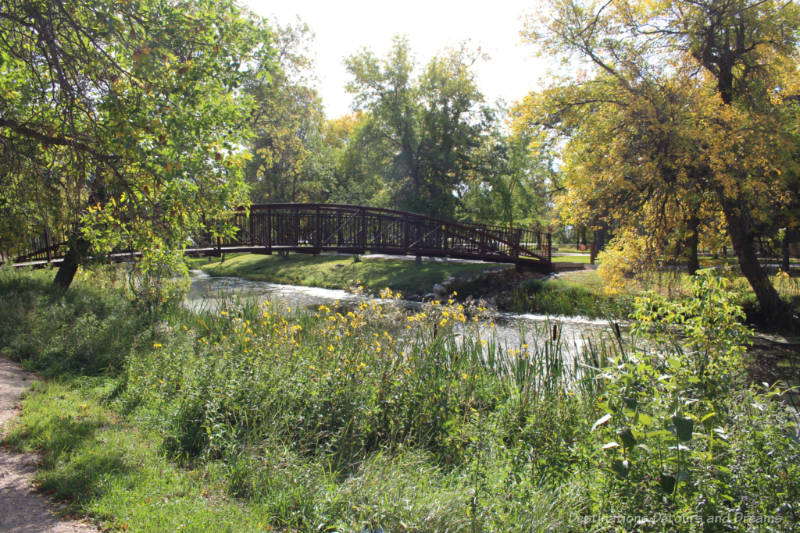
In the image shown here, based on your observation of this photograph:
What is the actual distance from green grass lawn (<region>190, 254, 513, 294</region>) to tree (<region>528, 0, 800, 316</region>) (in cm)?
1013

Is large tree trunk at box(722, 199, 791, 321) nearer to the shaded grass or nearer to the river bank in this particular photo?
the river bank

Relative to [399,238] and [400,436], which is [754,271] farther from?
[399,238]

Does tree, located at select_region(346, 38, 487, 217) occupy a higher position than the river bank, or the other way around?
tree, located at select_region(346, 38, 487, 217)

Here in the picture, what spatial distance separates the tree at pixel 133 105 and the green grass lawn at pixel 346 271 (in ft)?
35.0

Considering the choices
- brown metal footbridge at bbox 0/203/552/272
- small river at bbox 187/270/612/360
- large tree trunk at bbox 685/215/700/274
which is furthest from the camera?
brown metal footbridge at bbox 0/203/552/272

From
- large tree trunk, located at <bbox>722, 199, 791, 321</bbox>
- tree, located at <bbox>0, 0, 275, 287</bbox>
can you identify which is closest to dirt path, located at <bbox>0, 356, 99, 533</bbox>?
tree, located at <bbox>0, 0, 275, 287</bbox>

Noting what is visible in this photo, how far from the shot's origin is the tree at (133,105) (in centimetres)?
570

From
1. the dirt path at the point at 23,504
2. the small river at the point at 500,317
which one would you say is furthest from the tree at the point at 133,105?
the dirt path at the point at 23,504

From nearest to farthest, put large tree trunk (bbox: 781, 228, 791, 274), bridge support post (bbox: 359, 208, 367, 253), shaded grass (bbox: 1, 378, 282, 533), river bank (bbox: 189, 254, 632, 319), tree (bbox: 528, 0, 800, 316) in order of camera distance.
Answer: shaded grass (bbox: 1, 378, 282, 533) < tree (bbox: 528, 0, 800, 316) < large tree trunk (bbox: 781, 228, 791, 274) < river bank (bbox: 189, 254, 632, 319) < bridge support post (bbox: 359, 208, 367, 253)

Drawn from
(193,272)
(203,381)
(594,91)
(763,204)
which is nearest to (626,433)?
(203,381)

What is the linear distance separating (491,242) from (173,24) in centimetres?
1837

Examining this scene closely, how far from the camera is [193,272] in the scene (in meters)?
32.1

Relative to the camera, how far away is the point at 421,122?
28.3 metres

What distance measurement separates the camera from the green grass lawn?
68.7 ft
